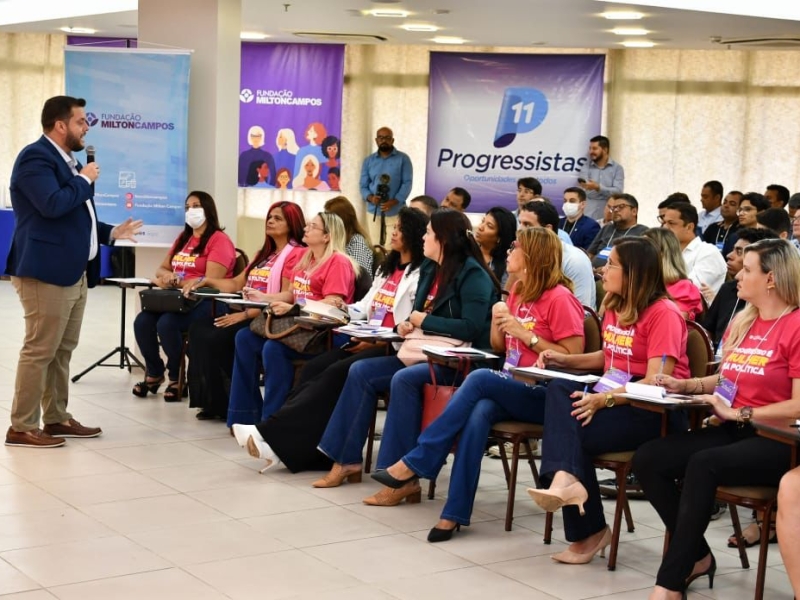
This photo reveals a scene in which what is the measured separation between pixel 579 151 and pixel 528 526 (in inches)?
327

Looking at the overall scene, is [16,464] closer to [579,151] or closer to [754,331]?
Answer: [754,331]

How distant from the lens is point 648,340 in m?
4.20

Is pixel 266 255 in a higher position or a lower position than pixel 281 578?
higher

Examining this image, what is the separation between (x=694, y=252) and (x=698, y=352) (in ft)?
8.04

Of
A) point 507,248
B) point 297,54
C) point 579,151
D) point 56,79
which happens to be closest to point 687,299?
point 507,248

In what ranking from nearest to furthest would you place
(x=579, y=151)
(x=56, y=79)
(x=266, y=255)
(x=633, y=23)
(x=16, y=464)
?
(x=16, y=464) → (x=266, y=255) → (x=633, y=23) → (x=579, y=151) → (x=56, y=79)

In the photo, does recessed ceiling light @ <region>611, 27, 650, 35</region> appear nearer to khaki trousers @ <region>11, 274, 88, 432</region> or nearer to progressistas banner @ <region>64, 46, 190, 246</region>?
progressistas banner @ <region>64, 46, 190, 246</region>

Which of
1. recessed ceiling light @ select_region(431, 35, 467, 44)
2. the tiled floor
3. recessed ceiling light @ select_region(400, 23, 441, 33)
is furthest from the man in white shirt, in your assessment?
recessed ceiling light @ select_region(431, 35, 467, 44)

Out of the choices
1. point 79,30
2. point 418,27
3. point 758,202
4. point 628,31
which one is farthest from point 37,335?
point 79,30

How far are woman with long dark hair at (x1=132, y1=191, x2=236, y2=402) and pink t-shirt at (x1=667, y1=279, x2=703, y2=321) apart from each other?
288cm

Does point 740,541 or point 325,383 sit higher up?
point 325,383

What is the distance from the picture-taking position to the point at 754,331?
3.90 metres

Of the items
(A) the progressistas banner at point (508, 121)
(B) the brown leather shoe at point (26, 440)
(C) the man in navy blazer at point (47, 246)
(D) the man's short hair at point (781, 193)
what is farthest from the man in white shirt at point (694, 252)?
(A) the progressistas banner at point (508, 121)

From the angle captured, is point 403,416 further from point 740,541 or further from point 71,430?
point 71,430
